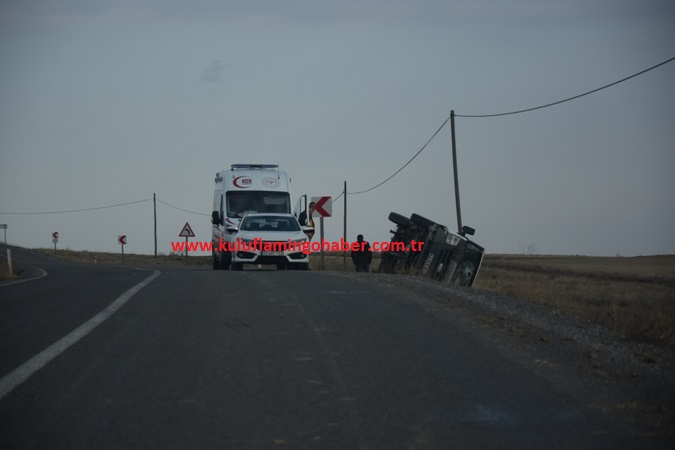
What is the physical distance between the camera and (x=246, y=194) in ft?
103

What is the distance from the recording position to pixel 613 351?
1007 centimetres

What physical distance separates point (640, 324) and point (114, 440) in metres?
8.09

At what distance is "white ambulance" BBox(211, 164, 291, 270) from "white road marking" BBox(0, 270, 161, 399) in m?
16.7

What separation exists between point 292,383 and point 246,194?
23441 millimetres

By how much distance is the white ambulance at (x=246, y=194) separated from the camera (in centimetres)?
3120

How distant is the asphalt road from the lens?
6785mm

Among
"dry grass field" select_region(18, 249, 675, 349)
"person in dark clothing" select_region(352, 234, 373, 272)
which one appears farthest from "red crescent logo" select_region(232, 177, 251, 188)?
"dry grass field" select_region(18, 249, 675, 349)

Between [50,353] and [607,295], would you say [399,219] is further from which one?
[50,353]

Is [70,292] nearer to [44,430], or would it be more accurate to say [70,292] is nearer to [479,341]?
[479,341]

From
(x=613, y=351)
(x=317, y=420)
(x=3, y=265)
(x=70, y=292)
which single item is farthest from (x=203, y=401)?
(x=3, y=265)

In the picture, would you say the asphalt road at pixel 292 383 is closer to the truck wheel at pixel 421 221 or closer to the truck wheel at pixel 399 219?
the truck wheel at pixel 421 221

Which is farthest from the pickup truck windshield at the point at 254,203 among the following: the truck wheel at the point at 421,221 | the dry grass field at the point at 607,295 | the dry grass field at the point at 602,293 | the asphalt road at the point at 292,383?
the asphalt road at the point at 292,383

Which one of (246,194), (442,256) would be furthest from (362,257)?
(246,194)

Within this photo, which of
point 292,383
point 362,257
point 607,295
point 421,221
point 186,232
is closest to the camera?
point 292,383
